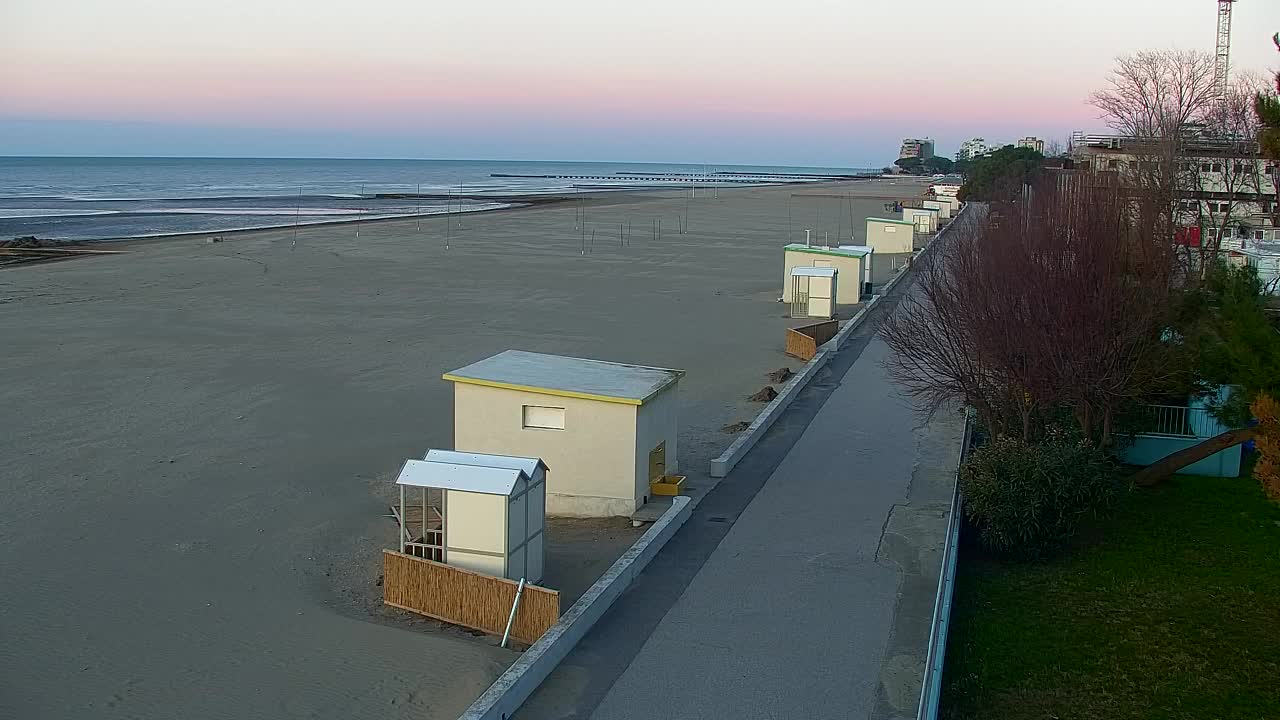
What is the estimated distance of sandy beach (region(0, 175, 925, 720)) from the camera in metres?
10.8

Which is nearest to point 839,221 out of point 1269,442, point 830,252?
point 830,252

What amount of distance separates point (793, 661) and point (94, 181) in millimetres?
151180

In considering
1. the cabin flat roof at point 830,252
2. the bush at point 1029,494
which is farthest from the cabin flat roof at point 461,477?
the cabin flat roof at point 830,252

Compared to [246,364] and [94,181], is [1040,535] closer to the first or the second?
[246,364]

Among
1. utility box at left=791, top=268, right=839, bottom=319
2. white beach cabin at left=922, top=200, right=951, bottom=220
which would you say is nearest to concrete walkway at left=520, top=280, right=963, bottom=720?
utility box at left=791, top=268, right=839, bottom=319

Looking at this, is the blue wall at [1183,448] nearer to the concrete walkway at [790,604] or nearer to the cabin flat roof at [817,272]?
the concrete walkway at [790,604]

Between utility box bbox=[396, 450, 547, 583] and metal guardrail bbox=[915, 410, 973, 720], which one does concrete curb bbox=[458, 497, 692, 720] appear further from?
metal guardrail bbox=[915, 410, 973, 720]

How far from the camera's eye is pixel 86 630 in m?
11.5

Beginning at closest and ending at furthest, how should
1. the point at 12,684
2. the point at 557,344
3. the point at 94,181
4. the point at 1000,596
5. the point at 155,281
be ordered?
the point at 12,684 < the point at 1000,596 < the point at 557,344 < the point at 155,281 < the point at 94,181

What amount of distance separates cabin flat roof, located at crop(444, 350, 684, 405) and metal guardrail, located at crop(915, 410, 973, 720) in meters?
3.74

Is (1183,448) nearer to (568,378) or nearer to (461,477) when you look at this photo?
(568,378)

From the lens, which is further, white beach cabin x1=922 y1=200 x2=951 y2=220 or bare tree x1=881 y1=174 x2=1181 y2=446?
white beach cabin x1=922 y1=200 x2=951 y2=220

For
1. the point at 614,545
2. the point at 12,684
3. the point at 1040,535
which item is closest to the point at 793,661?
the point at 614,545

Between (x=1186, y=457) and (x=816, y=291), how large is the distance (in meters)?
15.1
